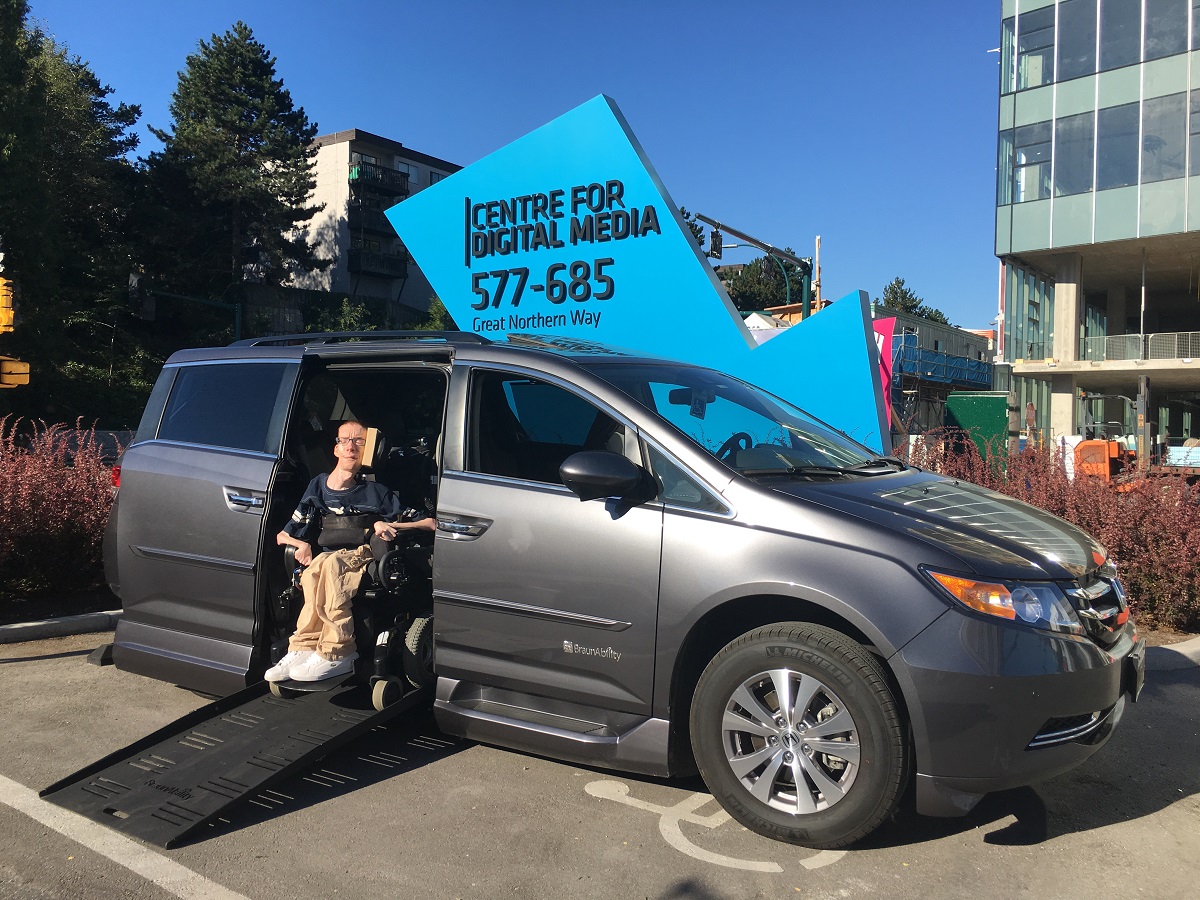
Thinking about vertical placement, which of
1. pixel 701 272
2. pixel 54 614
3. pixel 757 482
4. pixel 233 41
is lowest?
pixel 54 614

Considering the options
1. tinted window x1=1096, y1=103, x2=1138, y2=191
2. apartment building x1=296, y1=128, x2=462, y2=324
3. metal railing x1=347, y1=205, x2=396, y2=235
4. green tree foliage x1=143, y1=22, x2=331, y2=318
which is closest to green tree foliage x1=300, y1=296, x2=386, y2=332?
green tree foliage x1=143, y1=22, x2=331, y2=318

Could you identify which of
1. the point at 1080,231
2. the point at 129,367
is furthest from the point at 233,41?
the point at 1080,231

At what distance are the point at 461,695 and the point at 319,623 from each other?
0.87 metres

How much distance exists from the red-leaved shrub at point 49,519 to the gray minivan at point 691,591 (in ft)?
8.01

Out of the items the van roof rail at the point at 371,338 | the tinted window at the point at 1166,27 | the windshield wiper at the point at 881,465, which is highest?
the tinted window at the point at 1166,27

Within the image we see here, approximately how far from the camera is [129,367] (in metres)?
38.9

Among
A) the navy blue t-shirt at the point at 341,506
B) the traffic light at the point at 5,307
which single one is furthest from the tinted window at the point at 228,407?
the traffic light at the point at 5,307

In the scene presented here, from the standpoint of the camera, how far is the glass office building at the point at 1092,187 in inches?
1372

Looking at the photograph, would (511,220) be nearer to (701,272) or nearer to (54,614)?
(701,272)

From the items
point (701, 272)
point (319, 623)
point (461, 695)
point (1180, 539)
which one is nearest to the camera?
point (461, 695)

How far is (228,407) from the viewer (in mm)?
5184

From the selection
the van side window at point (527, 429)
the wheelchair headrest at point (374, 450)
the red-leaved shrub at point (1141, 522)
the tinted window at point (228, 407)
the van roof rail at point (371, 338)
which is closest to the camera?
the van side window at point (527, 429)

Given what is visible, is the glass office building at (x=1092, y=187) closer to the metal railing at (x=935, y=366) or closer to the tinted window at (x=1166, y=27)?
the tinted window at (x=1166, y=27)

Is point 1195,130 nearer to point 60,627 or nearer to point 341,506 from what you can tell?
point 341,506
